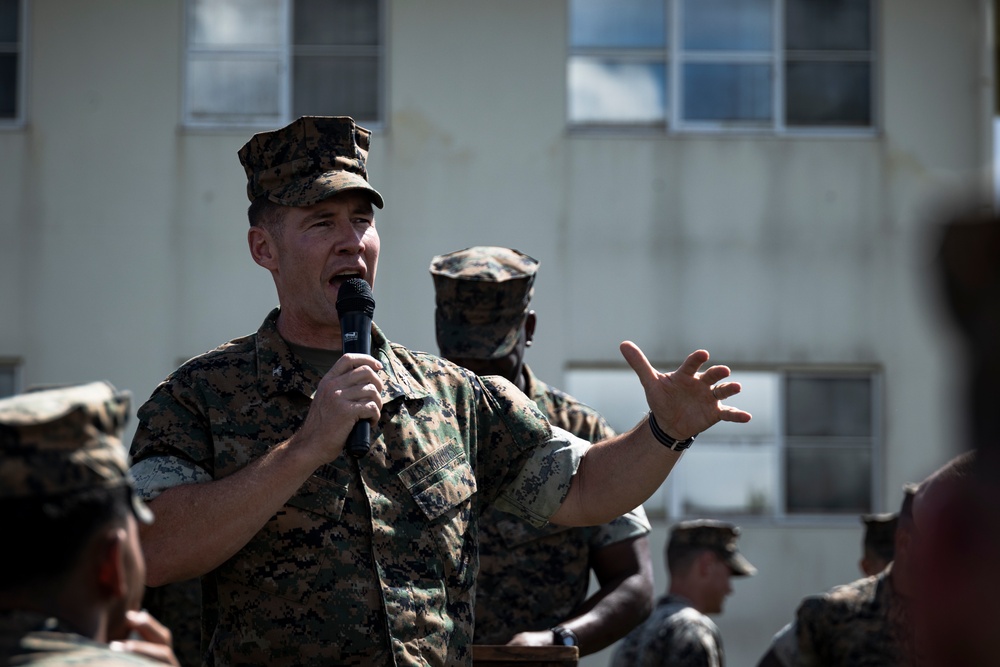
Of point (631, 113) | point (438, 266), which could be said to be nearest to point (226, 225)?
point (631, 113)

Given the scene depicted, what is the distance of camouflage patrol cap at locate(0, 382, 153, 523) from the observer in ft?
8.13

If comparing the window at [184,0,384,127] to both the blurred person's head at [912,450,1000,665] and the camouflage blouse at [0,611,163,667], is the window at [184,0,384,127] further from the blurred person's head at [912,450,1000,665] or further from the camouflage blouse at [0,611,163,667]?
the blurred person's head at [912,450,1000,665]

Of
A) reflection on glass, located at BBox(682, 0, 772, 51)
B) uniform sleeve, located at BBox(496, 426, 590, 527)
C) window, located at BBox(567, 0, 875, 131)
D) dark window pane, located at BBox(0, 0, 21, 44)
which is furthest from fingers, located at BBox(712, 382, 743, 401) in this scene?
dark window pane, located at BBox(0, 0, 21, 44)

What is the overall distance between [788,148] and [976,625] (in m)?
11.2

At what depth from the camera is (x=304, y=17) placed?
13102mm

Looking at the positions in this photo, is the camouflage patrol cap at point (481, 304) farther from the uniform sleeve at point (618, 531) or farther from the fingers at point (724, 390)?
the fingers at point (724, 390)

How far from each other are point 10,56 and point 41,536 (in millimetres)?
11517

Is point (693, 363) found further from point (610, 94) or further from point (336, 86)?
point (336, 86)

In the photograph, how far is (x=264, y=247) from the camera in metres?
4.25

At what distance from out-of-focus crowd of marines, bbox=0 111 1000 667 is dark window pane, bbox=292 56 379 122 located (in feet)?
21.0

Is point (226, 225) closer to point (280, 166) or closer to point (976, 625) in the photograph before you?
point (280, 166)

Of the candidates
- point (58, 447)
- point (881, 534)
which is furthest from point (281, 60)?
point (58, 447)

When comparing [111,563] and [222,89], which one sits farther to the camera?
[222,89]

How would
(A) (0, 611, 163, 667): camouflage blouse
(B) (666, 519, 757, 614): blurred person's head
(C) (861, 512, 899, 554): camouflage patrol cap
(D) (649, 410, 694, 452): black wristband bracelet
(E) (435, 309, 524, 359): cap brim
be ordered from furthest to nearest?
(B) (666, 519, 757, 614): blurred person's head, (C) (861, 512, 899, 554): camouflage patrol cap, (E) (435, 309, 524, 359): cap brim, (D) (649, 410, 694, 452): black wristband bracelet, (A) (0, 611, 163, 667): camouflage blouse
